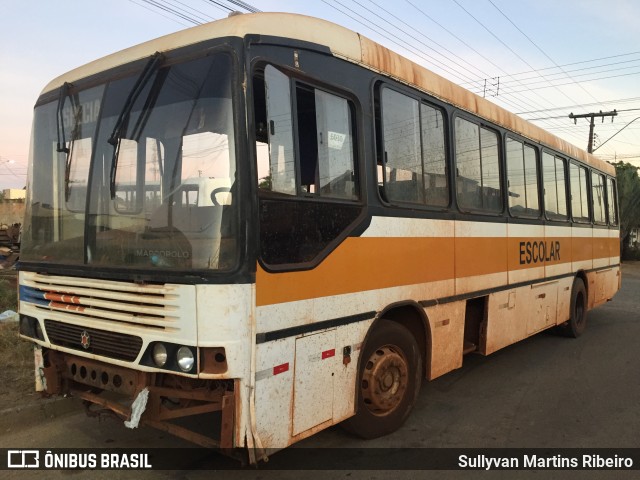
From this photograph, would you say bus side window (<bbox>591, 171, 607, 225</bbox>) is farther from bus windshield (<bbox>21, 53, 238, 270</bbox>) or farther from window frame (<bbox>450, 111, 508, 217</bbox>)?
bus windshield (<bbox>21, 53, 238, 270</bbox>)

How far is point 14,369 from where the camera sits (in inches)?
207

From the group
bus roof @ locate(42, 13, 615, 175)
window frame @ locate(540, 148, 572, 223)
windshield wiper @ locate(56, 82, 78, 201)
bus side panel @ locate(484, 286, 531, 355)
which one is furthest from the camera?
window frame @ locate(540, 148, 572, 223)

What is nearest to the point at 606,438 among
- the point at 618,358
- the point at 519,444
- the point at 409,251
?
the point at 519,444

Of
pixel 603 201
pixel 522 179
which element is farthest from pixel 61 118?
pixel 603 201

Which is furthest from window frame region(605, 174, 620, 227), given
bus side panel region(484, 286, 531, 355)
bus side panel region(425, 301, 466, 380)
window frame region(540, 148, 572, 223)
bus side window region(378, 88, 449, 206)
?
bus side window region(378, 88, 449, 206)

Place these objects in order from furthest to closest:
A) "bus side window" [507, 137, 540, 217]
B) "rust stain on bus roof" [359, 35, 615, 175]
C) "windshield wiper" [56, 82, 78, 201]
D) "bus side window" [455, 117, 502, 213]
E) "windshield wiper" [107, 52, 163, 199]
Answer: "bus side window" [507, 137, 540, 217] < "bus side window" [455, 117, 502, 213] < "rust stain on bus roof" [359, 35, 615, 175] < "windshield wiper" [56, 82, 78, 201] < "windshield wiper" [107, 52, 163, 199]

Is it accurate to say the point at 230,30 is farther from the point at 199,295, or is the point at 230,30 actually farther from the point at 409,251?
the point at 409,251

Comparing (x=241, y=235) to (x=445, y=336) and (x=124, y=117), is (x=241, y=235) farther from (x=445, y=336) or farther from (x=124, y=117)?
(x=445, y=336)

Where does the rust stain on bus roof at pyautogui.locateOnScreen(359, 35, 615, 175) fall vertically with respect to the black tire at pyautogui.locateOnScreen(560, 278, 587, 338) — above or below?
above

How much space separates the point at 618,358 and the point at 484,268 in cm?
327

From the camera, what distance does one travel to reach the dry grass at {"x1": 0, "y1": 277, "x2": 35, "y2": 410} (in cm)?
456

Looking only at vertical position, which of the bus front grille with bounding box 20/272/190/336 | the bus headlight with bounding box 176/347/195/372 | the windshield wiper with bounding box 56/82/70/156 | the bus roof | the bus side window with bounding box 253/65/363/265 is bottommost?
the bus headlight with bounding box 176/347/195/372

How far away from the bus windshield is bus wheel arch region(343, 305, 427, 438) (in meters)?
1.59

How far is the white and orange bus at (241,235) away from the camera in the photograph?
9.41 feet
